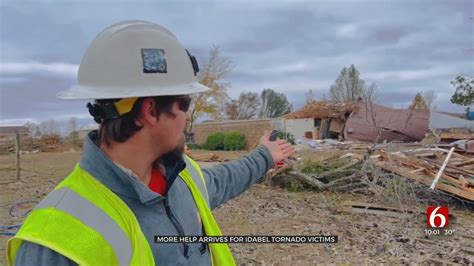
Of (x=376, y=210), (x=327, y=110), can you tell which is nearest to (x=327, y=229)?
(x=376, y=210)

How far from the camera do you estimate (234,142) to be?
25172 mm

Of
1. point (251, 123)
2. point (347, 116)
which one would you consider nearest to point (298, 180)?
point (251, 123)

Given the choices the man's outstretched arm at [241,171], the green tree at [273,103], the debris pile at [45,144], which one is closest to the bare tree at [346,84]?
the green tree at [273,103]

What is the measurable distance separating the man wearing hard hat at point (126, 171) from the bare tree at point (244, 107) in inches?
1422

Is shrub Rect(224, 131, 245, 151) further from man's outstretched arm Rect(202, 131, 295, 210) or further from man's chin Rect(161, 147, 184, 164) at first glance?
man's chin Rect(161, 147, 184, 164)

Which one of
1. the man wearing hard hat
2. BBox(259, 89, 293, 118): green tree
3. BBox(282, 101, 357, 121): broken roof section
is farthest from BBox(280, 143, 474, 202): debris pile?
BBox(259, 89, 293, 118): green tree

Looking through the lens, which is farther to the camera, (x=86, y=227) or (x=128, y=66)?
(x=128, y=66)

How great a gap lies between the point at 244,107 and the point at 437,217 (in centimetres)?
3533

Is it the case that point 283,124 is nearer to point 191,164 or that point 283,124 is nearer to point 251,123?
point 251,123

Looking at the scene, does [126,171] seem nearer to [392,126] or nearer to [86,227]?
[86,227]

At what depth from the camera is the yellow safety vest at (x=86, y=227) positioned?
1.01 m

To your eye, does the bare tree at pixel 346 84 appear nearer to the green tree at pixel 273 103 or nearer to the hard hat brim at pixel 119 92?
the green tree at pixel 273 103

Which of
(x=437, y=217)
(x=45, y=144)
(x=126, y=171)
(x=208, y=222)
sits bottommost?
(x=45, y=144)

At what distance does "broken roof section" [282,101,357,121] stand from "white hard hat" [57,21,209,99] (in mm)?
27560
